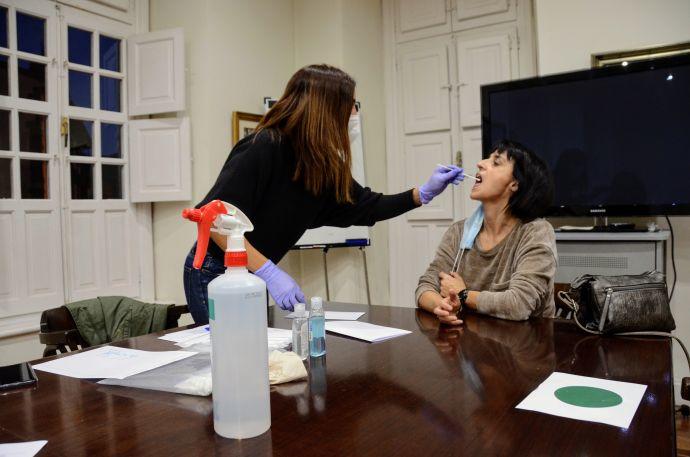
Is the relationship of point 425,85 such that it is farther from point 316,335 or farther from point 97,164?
point 316,335

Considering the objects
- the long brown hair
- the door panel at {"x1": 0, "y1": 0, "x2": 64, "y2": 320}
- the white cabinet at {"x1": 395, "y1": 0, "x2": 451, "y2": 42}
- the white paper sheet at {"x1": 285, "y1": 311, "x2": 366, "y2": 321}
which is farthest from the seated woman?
the white cabinet at {"x1": 395, "y1": 0, "x2": 451, "y2": 42}

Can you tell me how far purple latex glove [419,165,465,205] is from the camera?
1.93 meters

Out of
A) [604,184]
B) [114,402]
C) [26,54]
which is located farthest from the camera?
[26,54]

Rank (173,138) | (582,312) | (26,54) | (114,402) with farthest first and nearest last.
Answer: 1. (173,138)
2. (26,54)
3. (582,312)
4. (114,402)

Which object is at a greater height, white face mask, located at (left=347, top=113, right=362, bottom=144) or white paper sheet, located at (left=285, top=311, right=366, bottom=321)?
white face mask, located at (left=347, top=113, right=362, bottom=144)

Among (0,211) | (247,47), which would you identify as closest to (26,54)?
(0,211)

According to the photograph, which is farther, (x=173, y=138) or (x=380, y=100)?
(x=380, y=100)

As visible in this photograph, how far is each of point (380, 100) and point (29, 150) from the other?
8.11 ft

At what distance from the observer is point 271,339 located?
3.82 feet

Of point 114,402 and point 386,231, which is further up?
point 386,231

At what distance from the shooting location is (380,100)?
415 cm

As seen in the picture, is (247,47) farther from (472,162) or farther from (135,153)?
(472,162)

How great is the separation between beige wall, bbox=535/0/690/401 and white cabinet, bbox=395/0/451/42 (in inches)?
40.5

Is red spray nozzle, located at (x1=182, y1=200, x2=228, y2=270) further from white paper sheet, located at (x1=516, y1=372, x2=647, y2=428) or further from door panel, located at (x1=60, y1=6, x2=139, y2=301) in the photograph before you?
door panel, located at (x1=60, y1=6, x2=139, y2=301)
